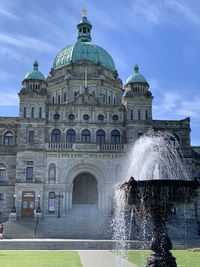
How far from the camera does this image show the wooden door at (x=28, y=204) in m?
39.5

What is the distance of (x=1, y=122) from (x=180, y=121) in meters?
23.3

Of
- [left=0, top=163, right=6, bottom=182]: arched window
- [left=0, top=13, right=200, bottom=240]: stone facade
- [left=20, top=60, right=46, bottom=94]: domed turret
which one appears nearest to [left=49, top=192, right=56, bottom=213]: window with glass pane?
[left=0, top=13, right=200, bottom=240]: stone facade

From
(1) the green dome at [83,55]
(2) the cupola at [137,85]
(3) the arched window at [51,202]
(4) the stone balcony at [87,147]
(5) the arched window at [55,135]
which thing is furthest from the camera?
(1) the green dome at [83,55]

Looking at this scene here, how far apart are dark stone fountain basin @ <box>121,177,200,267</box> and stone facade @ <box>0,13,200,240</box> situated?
26.8 m

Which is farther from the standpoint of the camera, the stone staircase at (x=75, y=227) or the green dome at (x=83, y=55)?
the green dome at (x=83, y=55)

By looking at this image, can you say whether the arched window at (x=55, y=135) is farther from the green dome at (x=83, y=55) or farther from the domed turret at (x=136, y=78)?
the green dome at (x=83, y=55)

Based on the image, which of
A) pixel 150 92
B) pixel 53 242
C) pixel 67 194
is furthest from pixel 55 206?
pixel 150 92

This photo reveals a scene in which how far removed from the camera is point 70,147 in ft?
137

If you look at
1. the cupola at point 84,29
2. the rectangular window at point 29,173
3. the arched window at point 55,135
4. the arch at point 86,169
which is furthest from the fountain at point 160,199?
the cupola at point 84,29

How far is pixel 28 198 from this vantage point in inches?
1574

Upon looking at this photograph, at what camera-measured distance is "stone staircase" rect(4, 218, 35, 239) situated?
110 ft

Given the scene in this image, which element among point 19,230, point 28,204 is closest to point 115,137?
point 28,204

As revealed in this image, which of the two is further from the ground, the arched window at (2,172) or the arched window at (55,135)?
the arched window at (55,135)

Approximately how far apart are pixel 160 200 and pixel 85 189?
103 feet
